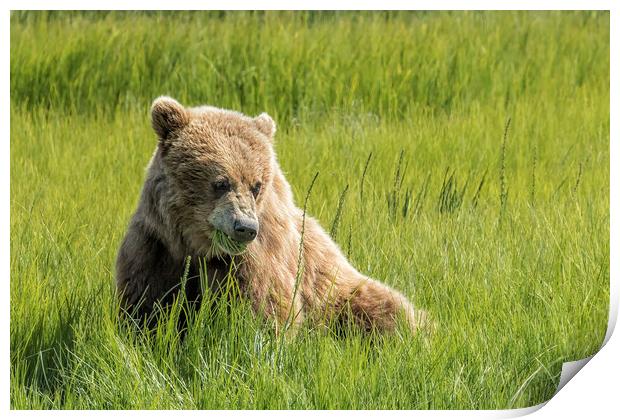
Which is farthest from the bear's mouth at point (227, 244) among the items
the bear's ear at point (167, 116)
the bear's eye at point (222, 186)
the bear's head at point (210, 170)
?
the bear's ear at point (167, 116)

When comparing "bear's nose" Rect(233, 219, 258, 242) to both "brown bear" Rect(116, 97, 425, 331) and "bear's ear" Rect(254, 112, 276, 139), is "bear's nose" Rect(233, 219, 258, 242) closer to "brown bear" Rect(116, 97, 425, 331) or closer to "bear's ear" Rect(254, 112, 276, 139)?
"brown bear" Rect(116, 97, 425, 331)

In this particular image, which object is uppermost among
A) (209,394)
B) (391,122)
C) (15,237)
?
(391,122)

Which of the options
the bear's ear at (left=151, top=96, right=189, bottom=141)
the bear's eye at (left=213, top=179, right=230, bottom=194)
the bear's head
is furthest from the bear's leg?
the bear's ear at (left=151, top=96, right=189, bottom=141)

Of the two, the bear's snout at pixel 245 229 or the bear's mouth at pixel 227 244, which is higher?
the bear's snout at pixel 245 229

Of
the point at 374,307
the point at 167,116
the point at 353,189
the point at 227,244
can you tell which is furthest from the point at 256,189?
the point at 353,189

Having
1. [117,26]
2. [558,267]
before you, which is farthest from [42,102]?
[558,267]

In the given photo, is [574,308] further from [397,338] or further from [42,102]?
[42,102]

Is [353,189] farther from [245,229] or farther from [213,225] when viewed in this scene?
[245,229]

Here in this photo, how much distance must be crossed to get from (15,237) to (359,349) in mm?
1441

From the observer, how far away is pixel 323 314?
3844 mm

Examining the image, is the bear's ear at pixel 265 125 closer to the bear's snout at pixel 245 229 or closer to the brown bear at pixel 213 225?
the brown bear at pixel 213 225

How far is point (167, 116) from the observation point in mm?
3758

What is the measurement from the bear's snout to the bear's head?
0.06 metres

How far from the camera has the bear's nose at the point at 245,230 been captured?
3455mm
